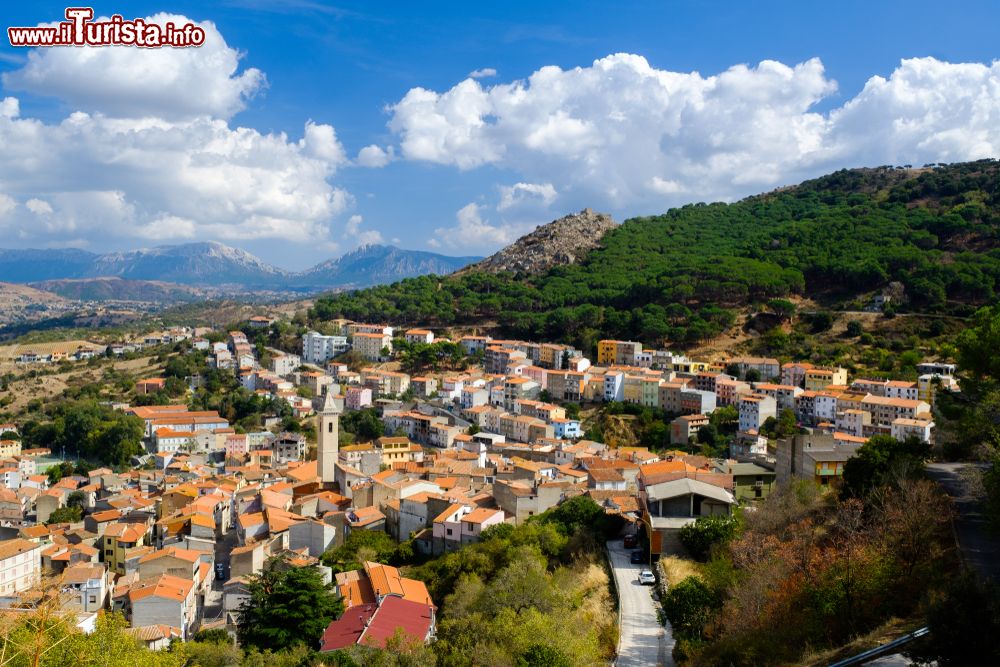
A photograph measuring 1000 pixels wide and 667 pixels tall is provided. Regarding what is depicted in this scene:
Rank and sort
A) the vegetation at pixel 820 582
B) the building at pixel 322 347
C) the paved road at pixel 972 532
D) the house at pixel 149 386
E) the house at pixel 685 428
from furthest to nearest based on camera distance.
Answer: the building at pixel 322 347
the house at pixel 149 386
the house at pixel 685 428
the paved road at pixel 972 532
the vegetation at pixel 820 582

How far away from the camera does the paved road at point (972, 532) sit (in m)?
9.44

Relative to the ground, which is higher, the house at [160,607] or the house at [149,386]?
the house at [149,386]

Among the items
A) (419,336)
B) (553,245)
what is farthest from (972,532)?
(553,245)

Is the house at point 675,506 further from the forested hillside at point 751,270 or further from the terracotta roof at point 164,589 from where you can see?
the forested hillside at point 751,270

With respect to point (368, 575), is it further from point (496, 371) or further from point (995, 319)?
point (496, 371)

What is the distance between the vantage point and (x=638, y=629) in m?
12.3

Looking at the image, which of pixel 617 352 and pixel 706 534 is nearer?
pixel 706 534

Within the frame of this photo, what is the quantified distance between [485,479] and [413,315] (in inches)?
1531

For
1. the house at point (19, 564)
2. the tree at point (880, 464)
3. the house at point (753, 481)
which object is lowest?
the house at point (19, 564)

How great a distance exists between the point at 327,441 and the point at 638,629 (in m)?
17.0

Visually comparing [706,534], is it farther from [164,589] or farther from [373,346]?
[373,346]

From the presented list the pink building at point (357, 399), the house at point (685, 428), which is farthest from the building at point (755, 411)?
the pink building at point (357, 399)

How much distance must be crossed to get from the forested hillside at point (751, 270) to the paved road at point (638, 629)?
36241 mm

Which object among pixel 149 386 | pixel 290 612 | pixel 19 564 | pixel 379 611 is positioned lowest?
pixel 19 564
